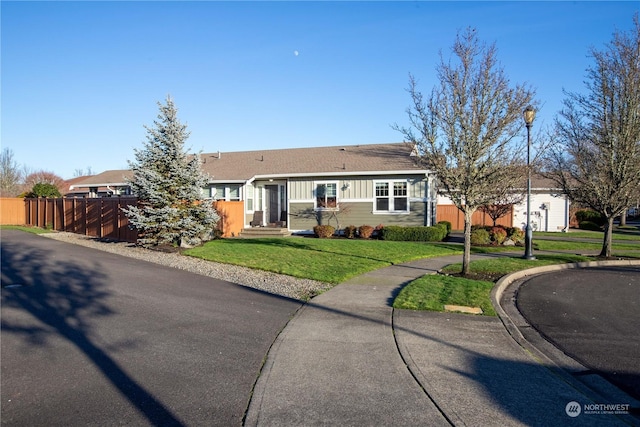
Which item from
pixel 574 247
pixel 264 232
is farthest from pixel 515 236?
pixel 264 232

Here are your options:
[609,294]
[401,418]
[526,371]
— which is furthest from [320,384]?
[609,294]

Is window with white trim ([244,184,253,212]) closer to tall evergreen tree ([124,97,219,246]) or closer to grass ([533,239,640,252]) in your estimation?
tall evergreen tree ([124,97,219,246])

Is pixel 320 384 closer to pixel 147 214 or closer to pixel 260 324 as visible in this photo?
pixel 260 324

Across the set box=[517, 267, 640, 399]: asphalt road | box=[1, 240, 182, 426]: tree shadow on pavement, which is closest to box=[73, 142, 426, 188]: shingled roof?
box=[517, 267, 640, 399]: asphalt road

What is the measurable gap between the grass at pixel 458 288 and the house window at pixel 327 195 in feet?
33.6

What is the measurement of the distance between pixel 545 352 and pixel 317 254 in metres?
9.52

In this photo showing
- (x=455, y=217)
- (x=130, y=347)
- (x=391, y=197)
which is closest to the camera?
(x=130, y=347)

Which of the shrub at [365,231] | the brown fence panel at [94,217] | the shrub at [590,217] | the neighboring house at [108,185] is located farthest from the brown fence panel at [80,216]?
the shrub at [590,217]

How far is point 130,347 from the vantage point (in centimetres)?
590

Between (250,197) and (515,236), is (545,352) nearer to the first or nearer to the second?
(515,236)

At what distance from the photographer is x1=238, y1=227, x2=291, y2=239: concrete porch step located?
73.8ft

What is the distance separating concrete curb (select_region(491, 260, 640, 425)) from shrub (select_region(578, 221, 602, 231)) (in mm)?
25825

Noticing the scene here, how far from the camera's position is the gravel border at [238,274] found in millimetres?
9789

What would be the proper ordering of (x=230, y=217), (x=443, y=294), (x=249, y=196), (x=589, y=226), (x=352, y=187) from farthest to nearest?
(x=589, y=226) → (x=249, y=196) → (x=352, y=187) → (x=230, y=217) → (x=443, y=294)
